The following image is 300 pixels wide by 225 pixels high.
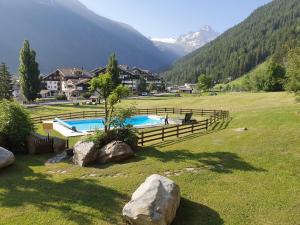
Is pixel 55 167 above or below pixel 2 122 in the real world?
below

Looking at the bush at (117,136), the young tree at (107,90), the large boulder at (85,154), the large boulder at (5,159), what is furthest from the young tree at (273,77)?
the large boulder at (5,159)

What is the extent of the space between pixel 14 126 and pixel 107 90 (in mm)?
8684

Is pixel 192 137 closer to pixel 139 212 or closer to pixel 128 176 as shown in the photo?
pixel 128 176

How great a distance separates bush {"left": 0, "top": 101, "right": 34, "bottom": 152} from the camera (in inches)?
1076

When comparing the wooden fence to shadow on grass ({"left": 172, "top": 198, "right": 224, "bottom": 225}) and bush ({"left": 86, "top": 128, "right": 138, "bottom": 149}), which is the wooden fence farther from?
shadow on grass ({"left": 172, "top": 198, "right": 224, "bottom": 225})

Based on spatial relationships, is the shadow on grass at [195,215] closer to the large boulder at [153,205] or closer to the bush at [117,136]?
the large boulder at [153,205]

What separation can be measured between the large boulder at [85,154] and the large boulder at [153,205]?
28.6 ft

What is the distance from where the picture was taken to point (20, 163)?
2397 cm

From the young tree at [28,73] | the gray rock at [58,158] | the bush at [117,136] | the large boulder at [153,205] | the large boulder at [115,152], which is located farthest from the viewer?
the young tree at [28,73]

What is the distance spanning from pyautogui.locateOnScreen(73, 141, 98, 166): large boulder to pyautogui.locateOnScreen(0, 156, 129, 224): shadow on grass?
272 centimetres

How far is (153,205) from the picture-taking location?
1324 centimetres

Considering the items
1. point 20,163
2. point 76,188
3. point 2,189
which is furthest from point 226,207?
point 20,163

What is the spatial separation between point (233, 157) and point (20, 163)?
51.6ft

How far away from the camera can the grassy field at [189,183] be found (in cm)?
1437
